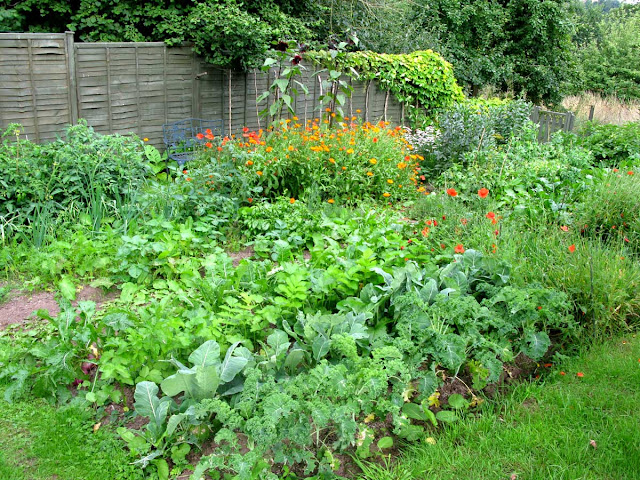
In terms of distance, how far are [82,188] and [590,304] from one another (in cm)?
461

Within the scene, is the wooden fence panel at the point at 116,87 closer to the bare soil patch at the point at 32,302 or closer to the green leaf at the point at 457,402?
the bare soil patch at the point at 32,302

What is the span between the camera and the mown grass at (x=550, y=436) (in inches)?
110

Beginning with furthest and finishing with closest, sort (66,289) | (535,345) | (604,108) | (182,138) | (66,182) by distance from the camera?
(604,108), (182,138), (66,182), (66,289), (535,345)

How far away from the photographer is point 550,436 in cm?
300

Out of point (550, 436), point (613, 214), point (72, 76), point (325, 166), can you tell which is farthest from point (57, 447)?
point (72, 76)

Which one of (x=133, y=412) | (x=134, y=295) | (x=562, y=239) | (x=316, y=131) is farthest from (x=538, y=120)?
(x=133, y=412)

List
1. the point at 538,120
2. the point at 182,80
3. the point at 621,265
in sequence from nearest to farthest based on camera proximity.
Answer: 1. the point at 621,265
2. the point at 182,80
3. the point at 538,120

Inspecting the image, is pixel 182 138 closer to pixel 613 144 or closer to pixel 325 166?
pixel 325 166

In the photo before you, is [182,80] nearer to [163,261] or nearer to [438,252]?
[163,261]

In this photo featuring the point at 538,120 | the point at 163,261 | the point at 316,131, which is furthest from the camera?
the point at 538,120

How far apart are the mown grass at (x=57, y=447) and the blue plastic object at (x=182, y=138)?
536 cm

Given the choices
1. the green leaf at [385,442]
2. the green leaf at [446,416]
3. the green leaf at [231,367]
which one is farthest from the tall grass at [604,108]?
the green leaf at [231,367]

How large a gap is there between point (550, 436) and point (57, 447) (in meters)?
2.53

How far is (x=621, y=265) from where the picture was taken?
13.7ft
